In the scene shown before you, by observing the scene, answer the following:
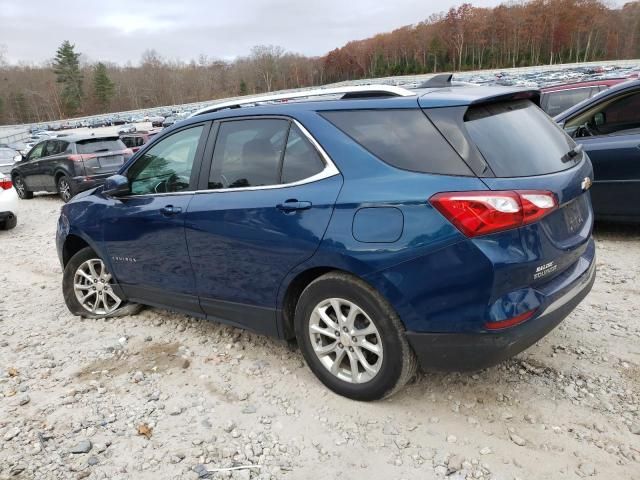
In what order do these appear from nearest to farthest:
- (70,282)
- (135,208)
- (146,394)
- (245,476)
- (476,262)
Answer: (476,262) → (245,476) → (146,394) → (135,208) → (70,282)

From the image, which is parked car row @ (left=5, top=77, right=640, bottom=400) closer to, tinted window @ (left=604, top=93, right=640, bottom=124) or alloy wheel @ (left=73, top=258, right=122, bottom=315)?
alloy wheel @ (left=73, top=258, right=122, bottom=315)

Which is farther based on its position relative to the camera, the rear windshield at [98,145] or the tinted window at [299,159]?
the rear windshield at [98,145]

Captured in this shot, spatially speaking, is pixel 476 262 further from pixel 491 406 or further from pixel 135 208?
pixel 135 208

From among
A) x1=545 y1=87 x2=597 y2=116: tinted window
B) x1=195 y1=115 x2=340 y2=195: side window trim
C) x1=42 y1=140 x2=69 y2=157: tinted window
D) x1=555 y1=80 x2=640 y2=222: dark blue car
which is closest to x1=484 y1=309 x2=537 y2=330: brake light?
x1=195 y1=115 x2=340 y2=195: side window trim

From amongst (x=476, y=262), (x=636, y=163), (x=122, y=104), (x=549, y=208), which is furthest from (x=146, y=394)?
(x=122, y=104)

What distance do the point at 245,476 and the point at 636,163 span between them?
4.96 meters

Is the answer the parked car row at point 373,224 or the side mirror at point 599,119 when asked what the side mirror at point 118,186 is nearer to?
the parked car row at point 373,224

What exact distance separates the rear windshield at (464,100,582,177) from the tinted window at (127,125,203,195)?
6.60 ft

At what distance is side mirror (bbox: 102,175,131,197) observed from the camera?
392cm

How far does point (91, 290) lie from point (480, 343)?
3.60 metres

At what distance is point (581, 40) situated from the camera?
109m

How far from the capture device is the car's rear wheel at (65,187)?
12.2 meters

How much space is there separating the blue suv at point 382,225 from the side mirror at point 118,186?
0.38 m

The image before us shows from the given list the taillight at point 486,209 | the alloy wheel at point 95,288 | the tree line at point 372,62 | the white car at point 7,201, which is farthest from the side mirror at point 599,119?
the tree line at point 372,62
